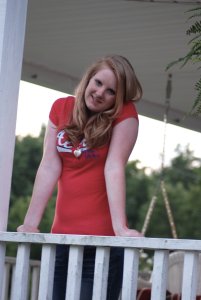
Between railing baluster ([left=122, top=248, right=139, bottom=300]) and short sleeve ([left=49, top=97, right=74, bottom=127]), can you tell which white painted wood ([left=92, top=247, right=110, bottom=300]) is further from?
short sleeve ([left=49, top=97, right=74, bottom=127])

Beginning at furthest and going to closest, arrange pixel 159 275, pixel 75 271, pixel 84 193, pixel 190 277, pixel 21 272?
pixel 21 272, pixel 84 193, pixel 75 271, pixel 159 275, pixel 190 277

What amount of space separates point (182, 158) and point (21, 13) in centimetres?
3903

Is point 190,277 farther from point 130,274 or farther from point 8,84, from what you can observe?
point 8,84

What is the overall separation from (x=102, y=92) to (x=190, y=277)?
0.98 metres

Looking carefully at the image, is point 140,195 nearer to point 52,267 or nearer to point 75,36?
point 75,36

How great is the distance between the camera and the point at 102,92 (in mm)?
4344

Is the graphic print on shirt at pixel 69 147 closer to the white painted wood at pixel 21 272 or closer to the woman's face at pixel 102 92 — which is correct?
the woman's face at pixel 102 92

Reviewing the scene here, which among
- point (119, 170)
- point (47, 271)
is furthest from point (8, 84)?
point (47, 271)

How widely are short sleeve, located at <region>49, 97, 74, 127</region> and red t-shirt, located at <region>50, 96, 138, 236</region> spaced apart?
9cm

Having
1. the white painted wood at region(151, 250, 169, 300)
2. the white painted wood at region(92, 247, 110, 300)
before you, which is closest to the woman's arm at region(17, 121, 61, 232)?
the white painted wood at region(92, 247, 110, 300)

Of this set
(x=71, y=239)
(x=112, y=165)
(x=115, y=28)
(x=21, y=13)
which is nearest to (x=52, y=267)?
(x=71, y=239)

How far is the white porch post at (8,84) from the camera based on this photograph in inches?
186

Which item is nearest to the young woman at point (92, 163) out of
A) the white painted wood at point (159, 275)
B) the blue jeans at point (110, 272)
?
the blue jeans at point (110, 272)

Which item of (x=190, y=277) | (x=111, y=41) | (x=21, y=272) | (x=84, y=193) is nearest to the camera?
(x=190, y=277)
